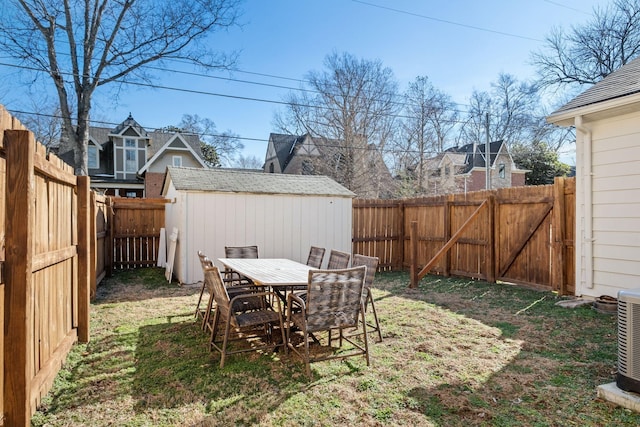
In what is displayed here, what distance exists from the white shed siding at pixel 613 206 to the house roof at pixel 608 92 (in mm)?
364

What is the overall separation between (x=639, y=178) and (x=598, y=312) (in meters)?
1.93

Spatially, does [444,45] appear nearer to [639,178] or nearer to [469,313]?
[639,178]

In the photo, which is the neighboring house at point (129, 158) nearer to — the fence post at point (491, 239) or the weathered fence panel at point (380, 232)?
the weathered fence panel at point (380, 232)

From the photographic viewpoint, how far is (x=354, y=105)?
18297mm

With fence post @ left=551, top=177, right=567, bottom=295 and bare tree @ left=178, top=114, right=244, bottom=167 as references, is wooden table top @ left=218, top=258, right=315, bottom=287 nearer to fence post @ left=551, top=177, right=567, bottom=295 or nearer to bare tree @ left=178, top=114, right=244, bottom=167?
fence post @ left=551, top=177, right=567, bottom=295

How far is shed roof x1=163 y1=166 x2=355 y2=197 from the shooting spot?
791 centimetres

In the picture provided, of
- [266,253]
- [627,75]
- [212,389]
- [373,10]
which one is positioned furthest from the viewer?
[373,10]

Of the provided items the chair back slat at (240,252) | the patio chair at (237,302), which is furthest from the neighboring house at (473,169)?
the patio chair at (237,302)

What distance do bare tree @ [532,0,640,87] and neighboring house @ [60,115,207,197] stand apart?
710 inches

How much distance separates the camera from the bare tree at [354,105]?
18.3m

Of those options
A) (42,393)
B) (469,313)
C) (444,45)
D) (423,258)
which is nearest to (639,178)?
(469,313)

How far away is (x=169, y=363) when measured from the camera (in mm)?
3641

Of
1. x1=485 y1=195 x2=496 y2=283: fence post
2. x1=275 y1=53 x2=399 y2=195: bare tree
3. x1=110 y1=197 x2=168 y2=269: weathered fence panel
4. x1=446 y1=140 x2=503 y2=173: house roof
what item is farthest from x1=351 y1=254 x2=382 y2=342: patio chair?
x1=446 y1=140 x2=503 y2=173: house roof

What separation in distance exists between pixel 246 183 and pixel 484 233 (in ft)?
17.4
